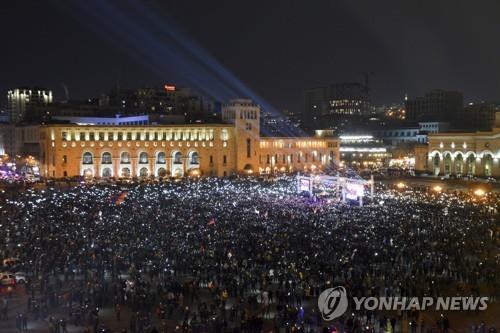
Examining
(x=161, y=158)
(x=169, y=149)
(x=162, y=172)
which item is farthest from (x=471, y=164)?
(x=161, y=158)

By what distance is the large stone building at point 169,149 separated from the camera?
71.1m

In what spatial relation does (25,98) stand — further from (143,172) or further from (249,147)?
(249,147)

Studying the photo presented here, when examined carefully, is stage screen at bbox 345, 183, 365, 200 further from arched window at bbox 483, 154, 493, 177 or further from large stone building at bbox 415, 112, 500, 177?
arched window at bbox 483, 154, 493, 177

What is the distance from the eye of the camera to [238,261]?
2278cm

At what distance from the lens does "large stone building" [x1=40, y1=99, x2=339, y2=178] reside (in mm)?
71062

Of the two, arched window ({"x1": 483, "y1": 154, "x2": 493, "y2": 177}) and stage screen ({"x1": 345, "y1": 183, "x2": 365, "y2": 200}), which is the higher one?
arched window ({"x1": 483, "y1": 154, "x2": 493, "y2": 177})

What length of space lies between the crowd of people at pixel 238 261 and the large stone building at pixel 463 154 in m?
31.8

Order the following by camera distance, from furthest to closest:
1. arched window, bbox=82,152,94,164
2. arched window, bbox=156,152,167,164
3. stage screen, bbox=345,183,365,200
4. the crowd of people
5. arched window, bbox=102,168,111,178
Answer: arched window, bbox=156,152,167,164, arched window, bbox=102,168,111,178, arched window, bbox=82,152,94,164, stage screen, bbox=345,183,365,200, the crowd of people

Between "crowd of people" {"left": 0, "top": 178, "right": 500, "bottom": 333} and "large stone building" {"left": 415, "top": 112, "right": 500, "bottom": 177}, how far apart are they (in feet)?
104

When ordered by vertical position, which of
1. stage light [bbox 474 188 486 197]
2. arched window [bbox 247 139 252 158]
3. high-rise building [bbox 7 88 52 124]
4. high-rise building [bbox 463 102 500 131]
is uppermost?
high-rise building [bbox 7 88 52 124]

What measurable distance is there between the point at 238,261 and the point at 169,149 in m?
54.5

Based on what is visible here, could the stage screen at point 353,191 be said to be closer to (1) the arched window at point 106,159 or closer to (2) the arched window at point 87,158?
(1) the arched window at point 106,159

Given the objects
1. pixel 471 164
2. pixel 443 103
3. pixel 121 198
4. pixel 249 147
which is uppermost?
pixel 443 103

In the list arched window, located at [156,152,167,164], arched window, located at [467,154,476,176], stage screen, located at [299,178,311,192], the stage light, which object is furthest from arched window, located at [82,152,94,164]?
arched window, located at [467,154,476,176]
